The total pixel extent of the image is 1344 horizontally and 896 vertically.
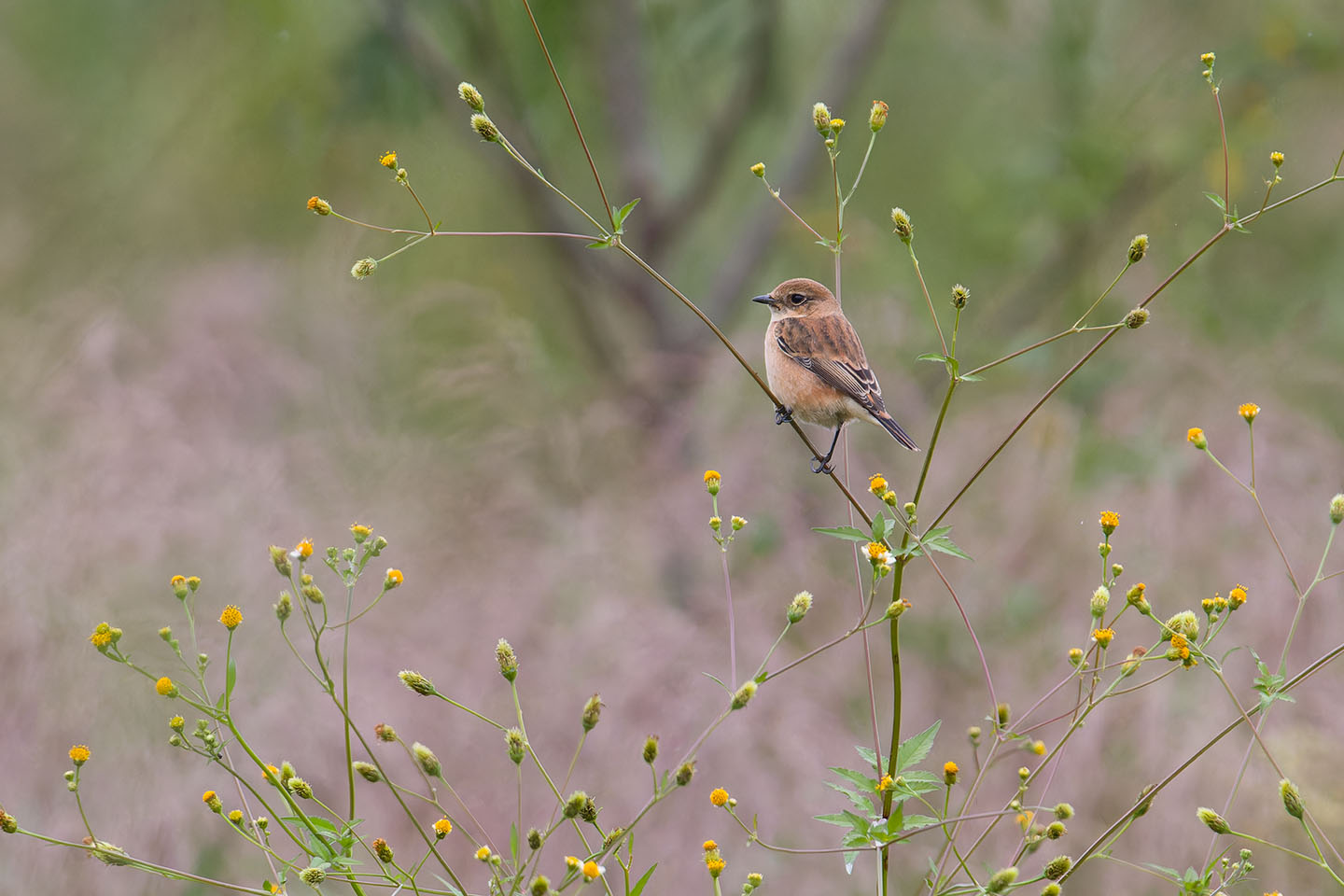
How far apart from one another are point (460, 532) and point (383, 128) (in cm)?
268

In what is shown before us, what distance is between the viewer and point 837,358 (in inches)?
126

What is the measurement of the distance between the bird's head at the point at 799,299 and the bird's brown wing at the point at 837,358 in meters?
0.23

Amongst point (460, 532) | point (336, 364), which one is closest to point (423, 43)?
point (336, 364)

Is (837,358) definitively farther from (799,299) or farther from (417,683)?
(417,683)

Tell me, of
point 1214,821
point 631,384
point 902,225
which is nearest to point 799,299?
point 902,225

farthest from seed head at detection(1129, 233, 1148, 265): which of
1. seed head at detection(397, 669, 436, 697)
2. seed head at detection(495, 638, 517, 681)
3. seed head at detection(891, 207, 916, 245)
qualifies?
seed head at detection(397, 669, 436, 697)

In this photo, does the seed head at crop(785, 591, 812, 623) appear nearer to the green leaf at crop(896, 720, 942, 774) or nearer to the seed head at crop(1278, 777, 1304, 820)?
the green leaf at crop(896, 720, 942, 774)

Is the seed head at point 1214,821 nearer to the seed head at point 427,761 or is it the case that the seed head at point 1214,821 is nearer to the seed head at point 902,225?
the seed head at point 902,225

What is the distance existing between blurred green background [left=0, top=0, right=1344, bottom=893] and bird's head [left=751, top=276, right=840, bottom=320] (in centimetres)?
124

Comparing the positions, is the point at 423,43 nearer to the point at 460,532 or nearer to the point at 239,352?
the point at 239,352

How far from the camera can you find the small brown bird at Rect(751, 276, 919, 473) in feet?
10.2

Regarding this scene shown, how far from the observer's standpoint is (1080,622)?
4574mm

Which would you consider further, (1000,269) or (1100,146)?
(1000,269)

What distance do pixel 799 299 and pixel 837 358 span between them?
66 cm
